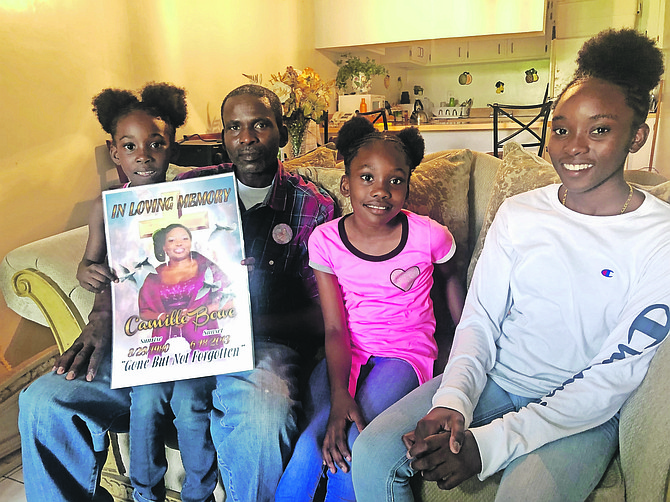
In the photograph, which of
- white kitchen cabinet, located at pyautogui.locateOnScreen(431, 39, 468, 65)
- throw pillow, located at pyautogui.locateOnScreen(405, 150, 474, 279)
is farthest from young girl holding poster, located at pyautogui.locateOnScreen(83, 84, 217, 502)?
white kitchen cabinet, located at pyautogui.locateOnScreen(431, 39, 468, 65)

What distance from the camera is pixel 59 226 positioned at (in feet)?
6.48

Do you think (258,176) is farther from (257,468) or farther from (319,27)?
(319,27)

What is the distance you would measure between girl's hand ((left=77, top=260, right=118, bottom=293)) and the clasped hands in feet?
2.22

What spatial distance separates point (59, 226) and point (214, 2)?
1.74 meters

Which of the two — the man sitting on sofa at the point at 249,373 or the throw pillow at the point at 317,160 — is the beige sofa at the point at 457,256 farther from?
the man sitting on sofa at the point at 249,373

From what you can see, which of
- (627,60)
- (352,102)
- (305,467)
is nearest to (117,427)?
(305,467)

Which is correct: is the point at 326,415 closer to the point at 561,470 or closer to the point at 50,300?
the point at 561,470

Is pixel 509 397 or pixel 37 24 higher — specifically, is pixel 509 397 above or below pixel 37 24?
below

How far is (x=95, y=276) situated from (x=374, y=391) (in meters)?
0.63

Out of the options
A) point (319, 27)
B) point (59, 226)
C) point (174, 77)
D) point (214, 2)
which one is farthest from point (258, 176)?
point (319, 27)

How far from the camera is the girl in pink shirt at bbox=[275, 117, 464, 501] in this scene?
1.07 metres

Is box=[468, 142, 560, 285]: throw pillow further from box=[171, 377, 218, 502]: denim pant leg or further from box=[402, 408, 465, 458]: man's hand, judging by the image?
box=[171, 377, 218, 502]: denim pant leg

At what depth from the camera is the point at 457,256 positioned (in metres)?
1.34

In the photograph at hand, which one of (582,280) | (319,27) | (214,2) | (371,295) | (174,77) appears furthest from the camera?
(319,27)
